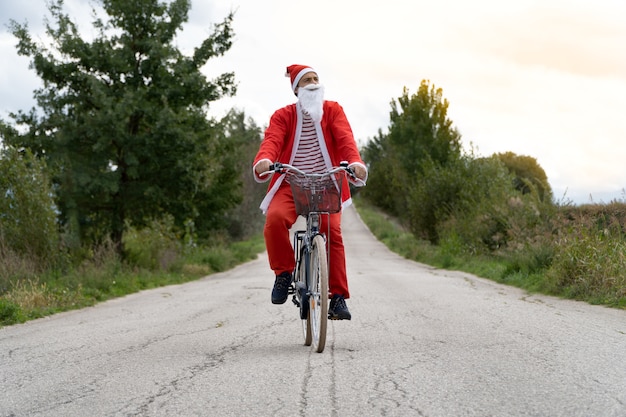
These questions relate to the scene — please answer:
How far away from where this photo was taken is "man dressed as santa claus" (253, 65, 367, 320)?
6.27m

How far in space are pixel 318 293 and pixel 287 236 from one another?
0.62 m

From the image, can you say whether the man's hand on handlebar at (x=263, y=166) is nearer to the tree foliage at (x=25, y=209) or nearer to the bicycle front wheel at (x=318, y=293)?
the bicycle front wheel at (x=318, y=293)

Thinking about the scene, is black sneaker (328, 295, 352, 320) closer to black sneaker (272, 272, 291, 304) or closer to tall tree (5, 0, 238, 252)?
black sneaker (272, 272, 291, 304)

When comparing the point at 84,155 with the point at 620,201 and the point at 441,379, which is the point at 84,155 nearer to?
the point at 620,201

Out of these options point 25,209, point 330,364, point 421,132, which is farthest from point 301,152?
point 421,132

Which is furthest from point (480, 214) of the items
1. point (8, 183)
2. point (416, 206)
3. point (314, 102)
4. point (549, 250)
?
point (314, 102)

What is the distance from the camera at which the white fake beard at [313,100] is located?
644 cm

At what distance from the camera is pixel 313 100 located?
646 centimetres

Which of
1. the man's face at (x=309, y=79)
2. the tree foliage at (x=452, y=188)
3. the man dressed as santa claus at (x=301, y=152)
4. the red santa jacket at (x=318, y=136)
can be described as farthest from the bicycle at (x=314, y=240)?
the tree foliage at (x=452, y=188)

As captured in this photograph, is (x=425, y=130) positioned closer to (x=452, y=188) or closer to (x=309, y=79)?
(x=452, y=188)

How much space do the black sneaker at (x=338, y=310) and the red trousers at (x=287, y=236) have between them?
0.06m

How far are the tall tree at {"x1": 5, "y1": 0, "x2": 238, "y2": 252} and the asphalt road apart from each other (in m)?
13.7

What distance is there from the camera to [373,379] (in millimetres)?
4762

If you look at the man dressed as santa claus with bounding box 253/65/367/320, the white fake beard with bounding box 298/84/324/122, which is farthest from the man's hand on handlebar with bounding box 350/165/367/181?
the white fake beard with bounding box 298/84/324/122
